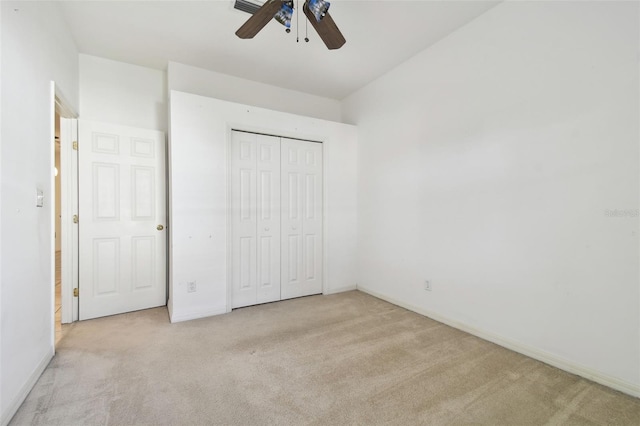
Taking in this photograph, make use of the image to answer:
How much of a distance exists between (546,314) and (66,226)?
176 inches

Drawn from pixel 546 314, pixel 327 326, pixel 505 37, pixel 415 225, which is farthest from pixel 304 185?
pixel 546 314

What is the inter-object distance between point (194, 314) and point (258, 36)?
9.77 feet

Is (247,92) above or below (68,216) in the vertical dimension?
above

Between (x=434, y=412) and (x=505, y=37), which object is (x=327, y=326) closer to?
(x=434, y=412)

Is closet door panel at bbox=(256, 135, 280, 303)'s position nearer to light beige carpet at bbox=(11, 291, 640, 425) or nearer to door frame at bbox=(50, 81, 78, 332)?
light beige carpet at bbox=(11, 291, 640, 425)

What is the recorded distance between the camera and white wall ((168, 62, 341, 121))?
11.0ft

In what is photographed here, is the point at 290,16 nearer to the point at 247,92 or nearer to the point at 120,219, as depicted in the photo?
the point at 247,92

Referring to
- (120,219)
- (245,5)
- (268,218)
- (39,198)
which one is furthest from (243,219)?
(245,5)

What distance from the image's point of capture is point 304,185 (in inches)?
150

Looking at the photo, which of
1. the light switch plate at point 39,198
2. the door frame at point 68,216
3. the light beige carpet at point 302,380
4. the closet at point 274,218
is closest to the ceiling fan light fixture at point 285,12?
the closet at point 274,218

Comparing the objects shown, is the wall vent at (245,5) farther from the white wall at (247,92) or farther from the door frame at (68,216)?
the door frame at (68,216)

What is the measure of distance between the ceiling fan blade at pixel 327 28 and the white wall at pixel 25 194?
1.73 metres

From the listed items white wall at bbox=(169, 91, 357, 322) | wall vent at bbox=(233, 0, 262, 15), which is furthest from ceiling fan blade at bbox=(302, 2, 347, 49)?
white wall at bbox=(169, 91, 357, 322)

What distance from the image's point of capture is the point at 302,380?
6.27ft
